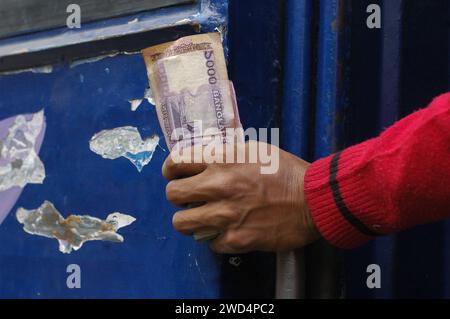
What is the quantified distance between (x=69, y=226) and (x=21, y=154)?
0.20m

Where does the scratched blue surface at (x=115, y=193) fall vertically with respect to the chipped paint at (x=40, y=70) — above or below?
below

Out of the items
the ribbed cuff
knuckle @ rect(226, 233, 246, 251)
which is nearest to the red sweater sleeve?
the ribbed cuff

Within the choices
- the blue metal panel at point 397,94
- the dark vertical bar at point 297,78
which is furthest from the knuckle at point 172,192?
the blue metal panel at point 397,94

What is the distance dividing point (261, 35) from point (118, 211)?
0.39 m

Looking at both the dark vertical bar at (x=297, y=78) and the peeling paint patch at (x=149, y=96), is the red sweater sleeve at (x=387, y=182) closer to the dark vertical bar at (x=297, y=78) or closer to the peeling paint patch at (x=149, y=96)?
the dark vertical bar at (x=297, y=78)

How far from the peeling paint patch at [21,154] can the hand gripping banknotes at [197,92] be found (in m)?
0.39

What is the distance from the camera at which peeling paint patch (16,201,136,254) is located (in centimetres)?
128

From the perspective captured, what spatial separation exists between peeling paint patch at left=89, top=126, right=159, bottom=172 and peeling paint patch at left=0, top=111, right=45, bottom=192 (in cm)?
15

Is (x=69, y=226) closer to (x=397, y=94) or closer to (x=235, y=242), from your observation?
(x=235, y=242)

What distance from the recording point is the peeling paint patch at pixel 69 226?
1.28 metres

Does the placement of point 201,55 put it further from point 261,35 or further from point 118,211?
point 118,211

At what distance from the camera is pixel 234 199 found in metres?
1.07

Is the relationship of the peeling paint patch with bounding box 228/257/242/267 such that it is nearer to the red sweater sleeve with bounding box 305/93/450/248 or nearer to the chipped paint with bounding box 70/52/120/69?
the red sweater sleeve with bounding box 305/93/450/248
